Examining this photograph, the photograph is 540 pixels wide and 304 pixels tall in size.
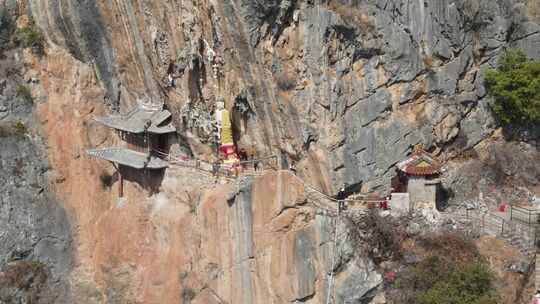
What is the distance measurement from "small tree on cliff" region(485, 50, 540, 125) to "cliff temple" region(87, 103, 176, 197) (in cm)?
1338

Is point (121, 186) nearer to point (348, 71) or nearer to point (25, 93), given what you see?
point (25, 93)

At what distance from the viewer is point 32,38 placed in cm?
3731

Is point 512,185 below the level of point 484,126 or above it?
below

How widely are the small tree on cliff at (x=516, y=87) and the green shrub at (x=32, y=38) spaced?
2059cm

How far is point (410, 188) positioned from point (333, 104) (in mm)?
4023

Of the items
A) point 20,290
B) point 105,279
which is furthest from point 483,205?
point 20,290

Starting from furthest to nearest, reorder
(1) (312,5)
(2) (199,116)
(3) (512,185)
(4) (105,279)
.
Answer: (4) (105,279) < (2) (199,116) < (3) (512,185) < (1) (312,5)

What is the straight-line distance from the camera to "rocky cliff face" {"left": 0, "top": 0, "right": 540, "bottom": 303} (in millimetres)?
27812

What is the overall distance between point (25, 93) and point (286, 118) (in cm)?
1465

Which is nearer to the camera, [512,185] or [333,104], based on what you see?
[333,104]

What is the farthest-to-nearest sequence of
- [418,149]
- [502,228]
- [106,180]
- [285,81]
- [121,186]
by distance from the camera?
1. [106,180]
2. [121,186]
3. [418,149]
4. [285,81]
5. [502,228]

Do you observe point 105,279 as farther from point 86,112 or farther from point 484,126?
point 484,126

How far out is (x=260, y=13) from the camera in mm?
27594

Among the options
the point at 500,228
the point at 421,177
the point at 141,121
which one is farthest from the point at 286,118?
the point at 500,228
